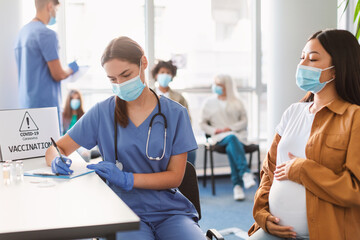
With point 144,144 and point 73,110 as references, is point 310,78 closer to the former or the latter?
point 144,144

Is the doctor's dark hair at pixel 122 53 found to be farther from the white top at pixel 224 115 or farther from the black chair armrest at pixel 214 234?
the white top at pixel 224 115

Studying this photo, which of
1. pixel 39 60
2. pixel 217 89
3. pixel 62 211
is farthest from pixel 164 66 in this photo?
pixel 62 211

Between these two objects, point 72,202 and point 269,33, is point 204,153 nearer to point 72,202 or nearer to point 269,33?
point 269,33

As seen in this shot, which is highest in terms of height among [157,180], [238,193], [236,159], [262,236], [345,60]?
→ [345,60]

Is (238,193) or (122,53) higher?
(122,53)

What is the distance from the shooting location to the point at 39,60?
3.06 meters

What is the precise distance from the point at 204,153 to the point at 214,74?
3.37 ft

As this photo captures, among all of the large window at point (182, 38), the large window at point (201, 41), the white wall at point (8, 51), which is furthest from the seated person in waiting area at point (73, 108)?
the large window at point (201, 41)

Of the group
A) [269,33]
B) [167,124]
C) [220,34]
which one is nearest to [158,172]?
[167,124]

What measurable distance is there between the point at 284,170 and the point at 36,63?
2177mm

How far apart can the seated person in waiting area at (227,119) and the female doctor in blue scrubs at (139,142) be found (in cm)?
257

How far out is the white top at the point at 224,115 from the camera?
4.49 meters

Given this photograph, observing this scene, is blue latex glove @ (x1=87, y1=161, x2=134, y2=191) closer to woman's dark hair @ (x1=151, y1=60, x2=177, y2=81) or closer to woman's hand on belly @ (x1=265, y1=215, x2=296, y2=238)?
woman's hand on belly @ (x1=265, y1=215, x2=296, y2=238)

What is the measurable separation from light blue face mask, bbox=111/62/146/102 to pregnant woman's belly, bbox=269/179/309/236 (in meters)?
0.69
